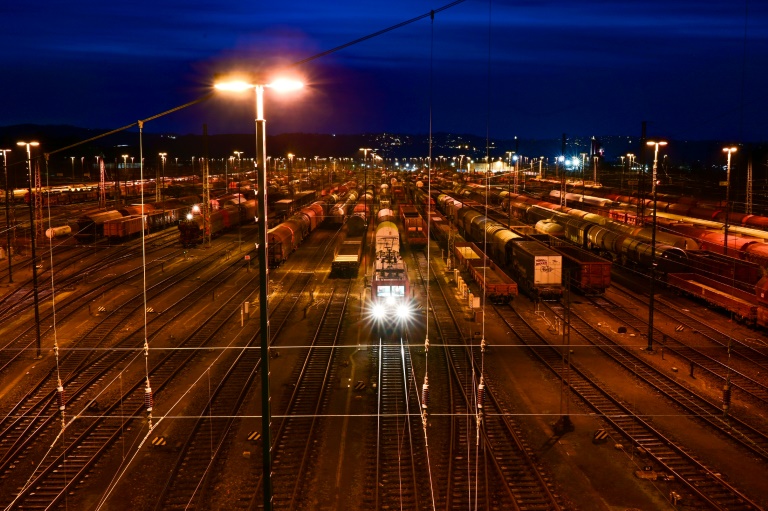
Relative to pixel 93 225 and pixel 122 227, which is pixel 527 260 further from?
pixel 93 225

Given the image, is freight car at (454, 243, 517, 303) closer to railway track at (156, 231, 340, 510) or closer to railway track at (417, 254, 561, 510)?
railway track at (417, 254, 561, 510)

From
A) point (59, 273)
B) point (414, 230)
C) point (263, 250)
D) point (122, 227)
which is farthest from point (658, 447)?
point (122, 227)

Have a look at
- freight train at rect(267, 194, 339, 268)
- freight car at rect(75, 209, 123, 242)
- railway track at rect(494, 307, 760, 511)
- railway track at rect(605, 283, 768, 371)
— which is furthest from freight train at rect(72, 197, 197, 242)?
railway track at rect(494, 307, 760, 511)

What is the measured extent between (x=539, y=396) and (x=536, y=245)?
17164 millimetres

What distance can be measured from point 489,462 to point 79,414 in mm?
10872

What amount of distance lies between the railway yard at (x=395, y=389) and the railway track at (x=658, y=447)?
2.5 inches

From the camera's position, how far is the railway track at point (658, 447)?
43.1ft

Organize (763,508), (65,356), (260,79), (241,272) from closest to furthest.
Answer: (260,79) → (763,508) → (65,356) → (241,272)

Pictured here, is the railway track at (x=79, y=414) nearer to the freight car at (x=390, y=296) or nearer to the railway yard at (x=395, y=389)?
the railway yard at (x=395, y=389)

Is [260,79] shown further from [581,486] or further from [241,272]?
[241,272]

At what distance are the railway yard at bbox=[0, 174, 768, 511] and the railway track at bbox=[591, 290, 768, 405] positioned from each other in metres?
0.13

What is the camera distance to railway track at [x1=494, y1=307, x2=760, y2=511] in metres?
13.1

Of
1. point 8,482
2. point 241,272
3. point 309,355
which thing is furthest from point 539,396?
point 241,272

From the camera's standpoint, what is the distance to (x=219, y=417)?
16969mm
